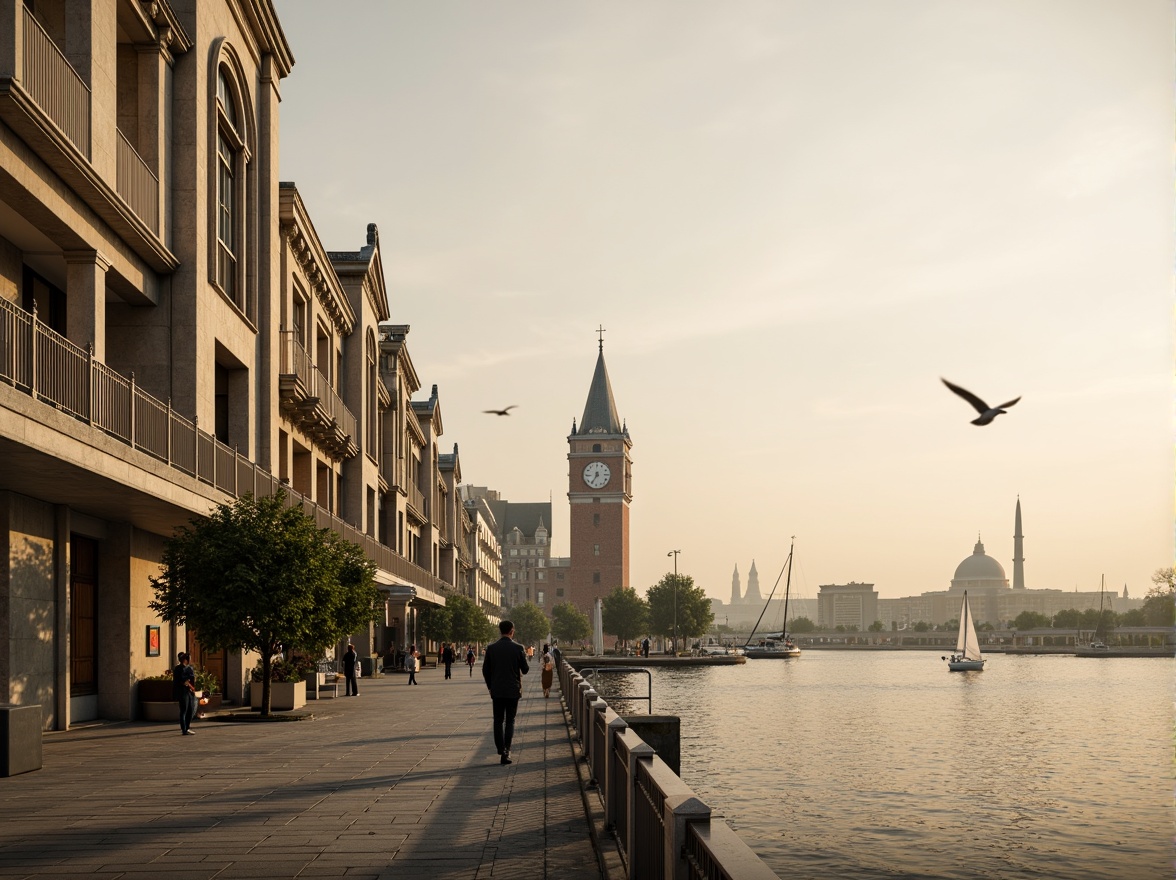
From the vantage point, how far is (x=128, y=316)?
25547 millimetres

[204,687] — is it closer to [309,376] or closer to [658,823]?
[309,376]

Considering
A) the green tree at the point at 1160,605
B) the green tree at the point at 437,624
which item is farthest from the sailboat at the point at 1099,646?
the green tree at the point at 437,624

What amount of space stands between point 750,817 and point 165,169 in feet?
56.0

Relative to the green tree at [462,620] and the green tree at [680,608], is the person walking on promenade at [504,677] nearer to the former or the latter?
the green tree at [462,620]

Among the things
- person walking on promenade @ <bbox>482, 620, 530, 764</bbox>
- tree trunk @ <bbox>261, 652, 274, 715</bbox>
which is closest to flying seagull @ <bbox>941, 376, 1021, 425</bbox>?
person walking on promenade @ <bbox>482, 620, 530, 764</bbox>

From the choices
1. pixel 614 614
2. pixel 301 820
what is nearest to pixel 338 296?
pixel 301 820

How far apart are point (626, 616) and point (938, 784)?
110227mm

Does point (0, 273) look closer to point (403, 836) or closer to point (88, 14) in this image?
point (88, 14)

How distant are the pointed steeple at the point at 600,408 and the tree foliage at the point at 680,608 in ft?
133

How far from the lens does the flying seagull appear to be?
39.4ft

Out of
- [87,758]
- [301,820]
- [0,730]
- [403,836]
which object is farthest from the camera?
[87,758]

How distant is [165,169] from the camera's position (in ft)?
83.3

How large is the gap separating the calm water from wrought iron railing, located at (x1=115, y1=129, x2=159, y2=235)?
15.4m

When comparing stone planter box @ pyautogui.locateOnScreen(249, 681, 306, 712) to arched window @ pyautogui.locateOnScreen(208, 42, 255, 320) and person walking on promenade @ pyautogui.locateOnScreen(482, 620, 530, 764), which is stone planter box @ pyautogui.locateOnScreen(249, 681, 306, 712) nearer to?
arched window @ pyautogui.locateOnScreen(208, 42, 255, 320)
